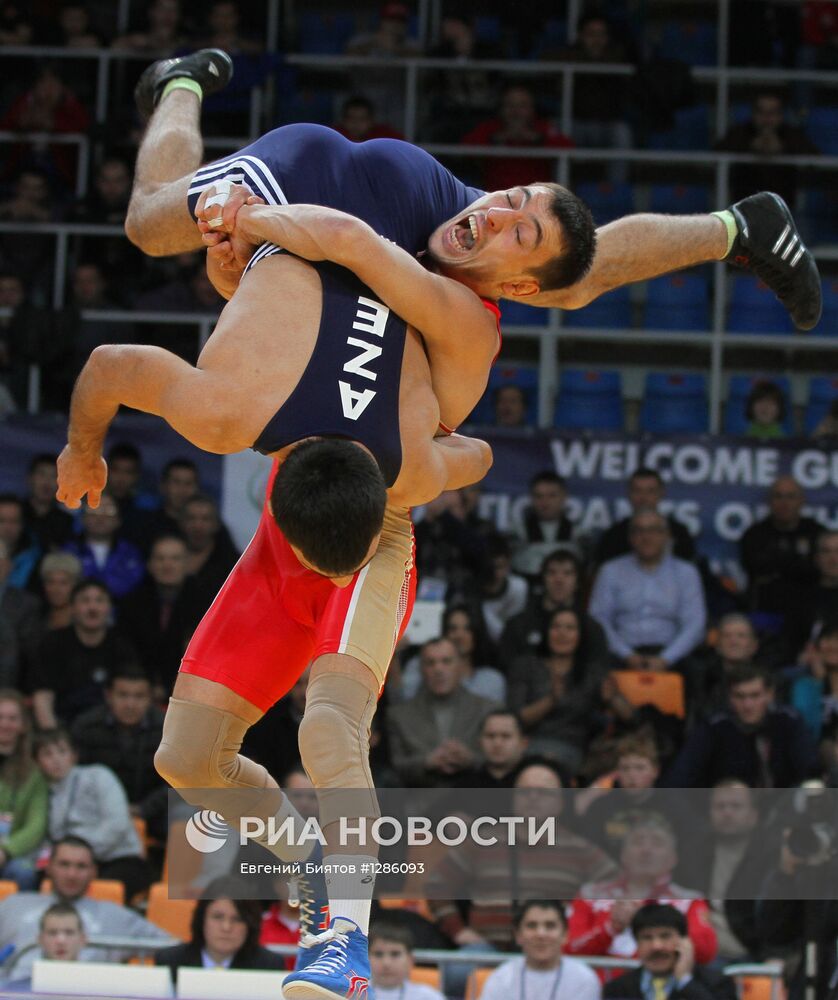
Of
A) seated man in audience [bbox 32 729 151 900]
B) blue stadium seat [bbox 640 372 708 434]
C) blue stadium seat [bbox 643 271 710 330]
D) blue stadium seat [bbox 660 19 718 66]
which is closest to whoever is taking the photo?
seated man in audience [bbox 32 729 151 900]

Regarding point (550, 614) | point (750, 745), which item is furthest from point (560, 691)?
point (750, 745)

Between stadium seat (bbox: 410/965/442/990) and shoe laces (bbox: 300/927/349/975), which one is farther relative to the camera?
stadium seat (bbox: 410/965/442/990)

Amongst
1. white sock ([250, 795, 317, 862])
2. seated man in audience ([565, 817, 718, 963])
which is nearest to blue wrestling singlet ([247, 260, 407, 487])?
white sock ([250, 795, 317, 862])

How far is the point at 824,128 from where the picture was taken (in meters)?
11.4

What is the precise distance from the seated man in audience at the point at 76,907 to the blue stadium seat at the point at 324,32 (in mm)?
6674

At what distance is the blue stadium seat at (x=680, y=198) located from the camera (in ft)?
36.0

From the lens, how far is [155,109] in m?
5.04

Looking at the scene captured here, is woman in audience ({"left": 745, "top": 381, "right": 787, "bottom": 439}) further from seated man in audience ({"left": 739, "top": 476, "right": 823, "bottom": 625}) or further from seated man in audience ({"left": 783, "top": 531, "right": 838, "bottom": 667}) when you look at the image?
seated man in audience ({"left": 783, "top": 531, "right": 838, "bottom": 667})

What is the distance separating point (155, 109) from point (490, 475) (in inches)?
181

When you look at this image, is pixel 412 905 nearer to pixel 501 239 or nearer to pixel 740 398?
pixel 501 239

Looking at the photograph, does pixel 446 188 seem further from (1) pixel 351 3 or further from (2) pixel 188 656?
(1) pixel 351 3

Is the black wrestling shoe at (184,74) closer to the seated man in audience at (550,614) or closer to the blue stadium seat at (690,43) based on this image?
the seated man in audience at (550,614)

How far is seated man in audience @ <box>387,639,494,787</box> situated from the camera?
7.93m

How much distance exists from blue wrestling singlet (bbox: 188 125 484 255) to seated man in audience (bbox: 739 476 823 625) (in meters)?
5.01
